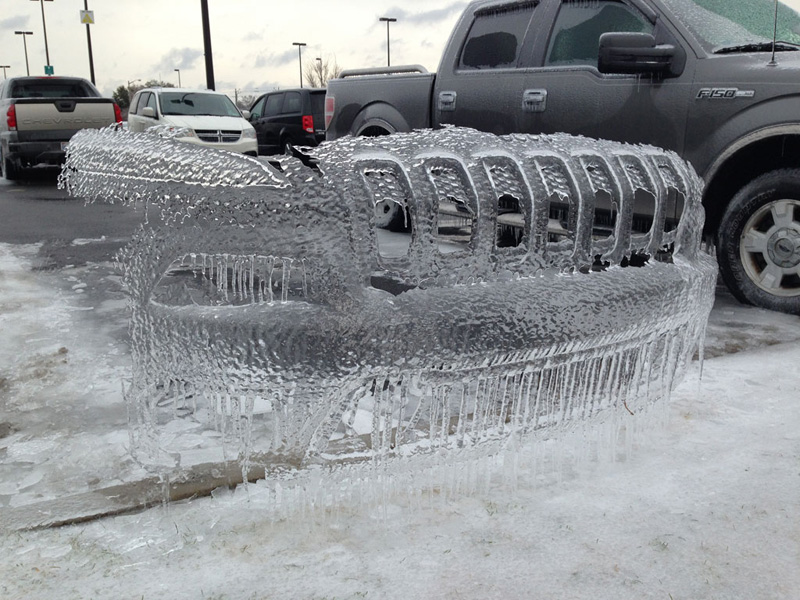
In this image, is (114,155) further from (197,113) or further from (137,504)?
(197,113)

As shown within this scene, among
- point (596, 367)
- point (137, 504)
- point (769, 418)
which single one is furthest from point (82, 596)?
point (769, 418)

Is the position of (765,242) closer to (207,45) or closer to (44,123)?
(44,123)

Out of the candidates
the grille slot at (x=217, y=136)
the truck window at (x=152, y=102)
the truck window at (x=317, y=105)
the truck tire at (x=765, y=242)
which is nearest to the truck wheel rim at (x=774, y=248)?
the truck tire at (x=765, y=242)

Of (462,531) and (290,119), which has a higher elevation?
(290,119)

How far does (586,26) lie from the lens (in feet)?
15.5

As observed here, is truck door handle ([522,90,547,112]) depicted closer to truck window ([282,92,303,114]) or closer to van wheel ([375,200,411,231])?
van wheel ([375,200,411,231])

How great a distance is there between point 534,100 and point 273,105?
12912mm

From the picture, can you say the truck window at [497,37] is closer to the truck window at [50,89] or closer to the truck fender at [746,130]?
the truck fender at [746,130]

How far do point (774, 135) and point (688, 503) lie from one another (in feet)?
8.59

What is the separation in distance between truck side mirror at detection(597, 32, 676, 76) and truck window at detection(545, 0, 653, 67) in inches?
16.0

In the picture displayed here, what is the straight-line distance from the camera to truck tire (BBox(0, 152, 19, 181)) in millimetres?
12663

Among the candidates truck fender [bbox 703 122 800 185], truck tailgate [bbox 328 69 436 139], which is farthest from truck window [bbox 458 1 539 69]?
truck fender [bbox 703 122 800 185]

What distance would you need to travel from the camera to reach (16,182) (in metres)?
13.3

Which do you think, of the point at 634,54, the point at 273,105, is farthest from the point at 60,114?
the point at 634,54
